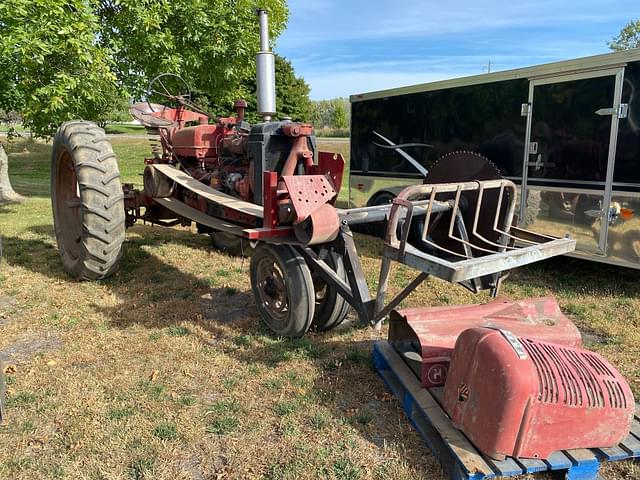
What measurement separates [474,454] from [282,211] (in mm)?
1966

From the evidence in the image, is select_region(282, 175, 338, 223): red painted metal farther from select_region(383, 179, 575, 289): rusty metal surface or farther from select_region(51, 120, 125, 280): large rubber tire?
select_region(51, 120, 125, 280): large rubber tire

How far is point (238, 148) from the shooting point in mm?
5305

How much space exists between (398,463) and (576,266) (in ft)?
15.8

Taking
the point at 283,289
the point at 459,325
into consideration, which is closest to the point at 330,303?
the point at 283,289

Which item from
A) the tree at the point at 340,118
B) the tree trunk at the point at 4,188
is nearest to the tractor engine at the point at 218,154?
the tree trunk at the point at 4,188

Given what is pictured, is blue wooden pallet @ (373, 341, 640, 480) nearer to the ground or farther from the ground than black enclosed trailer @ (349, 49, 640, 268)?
nearer to the ground

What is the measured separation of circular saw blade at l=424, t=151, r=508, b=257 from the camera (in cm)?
364

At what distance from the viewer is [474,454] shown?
2.41m

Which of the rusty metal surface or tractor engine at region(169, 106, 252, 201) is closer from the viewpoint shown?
the rusty metal surface

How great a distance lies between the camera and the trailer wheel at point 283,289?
3643 millimetres

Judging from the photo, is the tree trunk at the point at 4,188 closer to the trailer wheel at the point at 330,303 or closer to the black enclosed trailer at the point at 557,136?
the black enclosed trailer at the point at 557,136

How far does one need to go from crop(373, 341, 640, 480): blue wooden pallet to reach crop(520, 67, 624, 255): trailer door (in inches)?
122

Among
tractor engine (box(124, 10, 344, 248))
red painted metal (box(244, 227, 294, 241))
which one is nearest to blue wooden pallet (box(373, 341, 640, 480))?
tractor engine (box(124, 10, 344, 248))

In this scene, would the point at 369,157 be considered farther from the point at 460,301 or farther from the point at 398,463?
the point at 398,463
